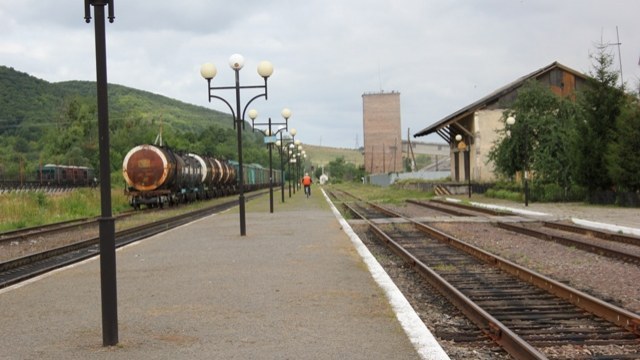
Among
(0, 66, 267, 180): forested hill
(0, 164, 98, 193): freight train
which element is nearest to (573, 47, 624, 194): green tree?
(0, 164, 98, 193): freight train

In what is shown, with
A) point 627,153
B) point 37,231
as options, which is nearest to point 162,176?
point 37,231

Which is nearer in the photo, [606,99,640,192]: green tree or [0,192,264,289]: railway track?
[0,192,264,289]: railway track

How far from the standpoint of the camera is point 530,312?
313 inches

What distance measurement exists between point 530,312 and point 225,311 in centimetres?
343

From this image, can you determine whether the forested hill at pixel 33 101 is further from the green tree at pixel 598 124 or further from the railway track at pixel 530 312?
the railway track at pixel 530 312

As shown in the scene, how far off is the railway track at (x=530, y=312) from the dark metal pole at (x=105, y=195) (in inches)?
137

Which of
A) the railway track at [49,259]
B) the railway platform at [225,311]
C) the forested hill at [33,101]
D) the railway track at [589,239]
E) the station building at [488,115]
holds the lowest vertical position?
the railway track at [589,239]

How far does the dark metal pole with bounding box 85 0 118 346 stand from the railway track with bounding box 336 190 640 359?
3.48m

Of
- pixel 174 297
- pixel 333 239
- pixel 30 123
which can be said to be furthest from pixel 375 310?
pixel 30 123

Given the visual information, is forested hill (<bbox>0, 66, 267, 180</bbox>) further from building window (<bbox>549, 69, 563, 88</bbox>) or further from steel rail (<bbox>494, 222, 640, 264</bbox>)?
steel rail (<bbox>494, 222, 640, 264</bbox>)

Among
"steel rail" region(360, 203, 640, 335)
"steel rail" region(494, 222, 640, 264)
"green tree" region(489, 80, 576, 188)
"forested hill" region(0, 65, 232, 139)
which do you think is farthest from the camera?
"forested hill" region(0, 65, 232, 139)

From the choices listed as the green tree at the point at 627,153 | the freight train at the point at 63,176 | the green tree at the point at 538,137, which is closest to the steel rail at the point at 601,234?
the green tree at the point at 627,153

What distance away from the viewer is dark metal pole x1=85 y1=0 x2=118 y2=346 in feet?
19.7

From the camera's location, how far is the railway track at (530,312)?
20.4 feet
